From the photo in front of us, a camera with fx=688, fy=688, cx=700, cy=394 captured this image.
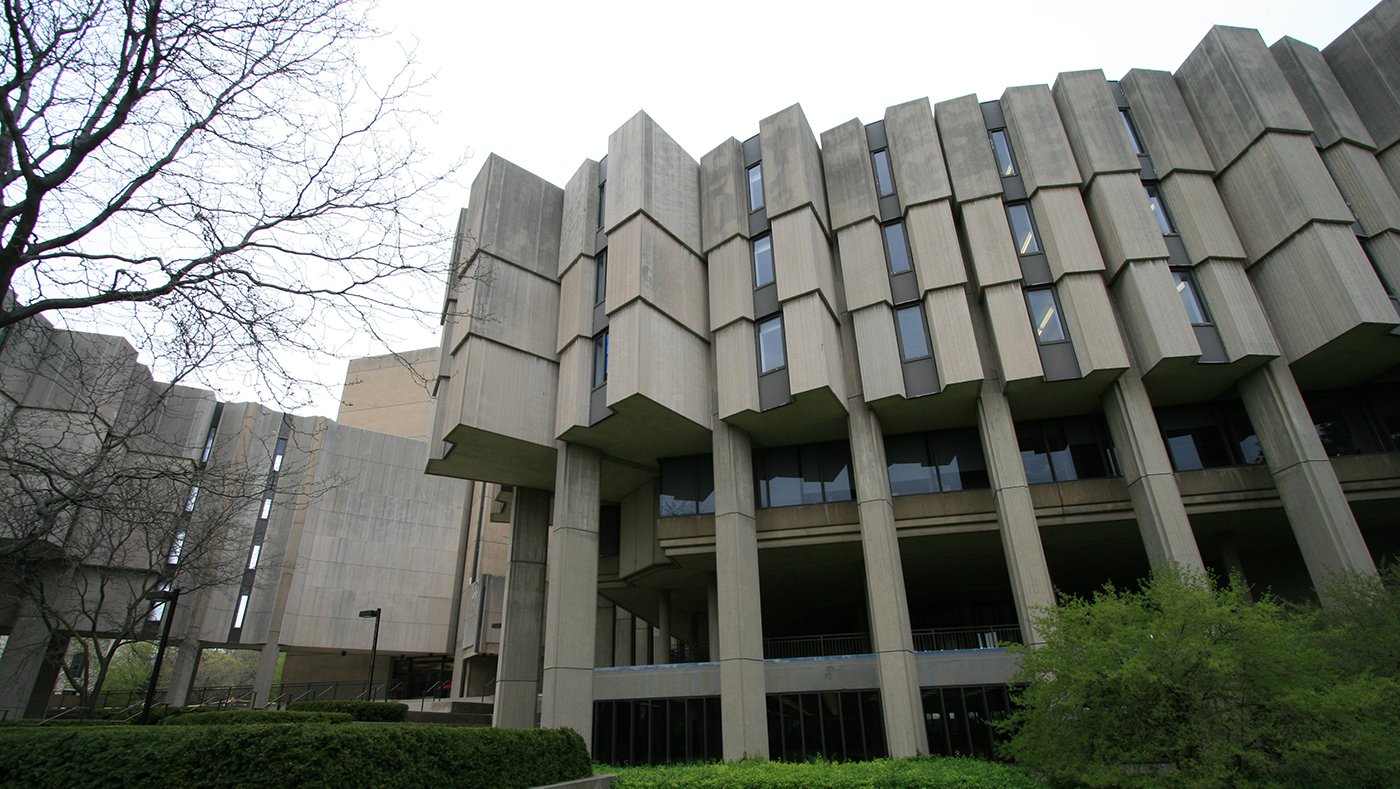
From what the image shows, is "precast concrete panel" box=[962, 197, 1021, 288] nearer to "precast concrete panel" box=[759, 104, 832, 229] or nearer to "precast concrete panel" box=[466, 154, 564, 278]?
"precast concrete panel" box=[759, 104, 832, 229]

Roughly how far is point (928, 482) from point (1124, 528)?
6611 millimetres

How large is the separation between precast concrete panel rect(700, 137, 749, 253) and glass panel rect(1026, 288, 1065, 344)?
34.2 feet

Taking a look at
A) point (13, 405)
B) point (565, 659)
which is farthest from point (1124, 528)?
point (13, 405)

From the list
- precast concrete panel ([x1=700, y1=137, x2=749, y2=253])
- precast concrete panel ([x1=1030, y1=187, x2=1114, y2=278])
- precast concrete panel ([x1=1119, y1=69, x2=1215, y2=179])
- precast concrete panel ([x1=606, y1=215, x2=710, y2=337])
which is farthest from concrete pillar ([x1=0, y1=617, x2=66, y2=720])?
precast concrete panel ([x1=1119, y1=69, x2=1215, y2=179])

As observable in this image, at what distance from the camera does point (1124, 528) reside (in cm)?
2330

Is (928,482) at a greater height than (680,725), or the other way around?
(928,482)

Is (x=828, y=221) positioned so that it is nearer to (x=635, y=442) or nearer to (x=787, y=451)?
(x=787, y=451)

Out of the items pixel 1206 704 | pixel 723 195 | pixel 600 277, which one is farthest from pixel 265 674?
pixel 1206 704

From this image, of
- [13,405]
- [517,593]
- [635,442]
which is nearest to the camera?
[635,442]

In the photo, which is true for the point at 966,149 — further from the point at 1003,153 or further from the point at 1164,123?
the point at 1164,123

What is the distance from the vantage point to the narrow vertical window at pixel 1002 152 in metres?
25.1

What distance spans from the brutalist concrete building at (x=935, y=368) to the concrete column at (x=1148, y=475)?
110mm

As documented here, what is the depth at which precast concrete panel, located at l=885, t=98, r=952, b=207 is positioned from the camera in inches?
976

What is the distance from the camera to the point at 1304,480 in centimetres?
1988
